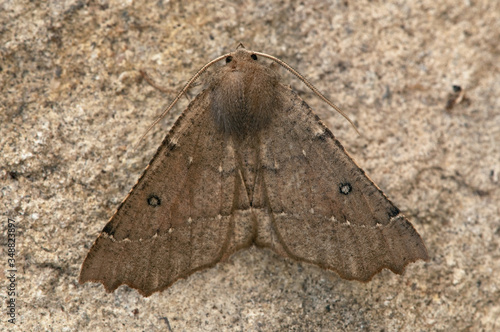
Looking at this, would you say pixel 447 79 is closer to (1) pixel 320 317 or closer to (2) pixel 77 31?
(1) pixel 320 317

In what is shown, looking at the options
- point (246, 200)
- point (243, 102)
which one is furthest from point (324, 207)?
point (243, 102)

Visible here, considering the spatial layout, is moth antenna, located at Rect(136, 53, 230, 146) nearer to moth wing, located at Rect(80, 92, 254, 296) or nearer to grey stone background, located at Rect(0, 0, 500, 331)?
moth wing, located at Rect(80, 92, 254, 296)

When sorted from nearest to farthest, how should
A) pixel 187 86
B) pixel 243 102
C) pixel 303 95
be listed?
pixel 243 102
pixel 187 86
pixel 303 95

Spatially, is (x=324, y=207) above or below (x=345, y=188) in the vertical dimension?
below

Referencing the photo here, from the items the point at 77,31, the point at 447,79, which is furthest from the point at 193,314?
the point at 447,79

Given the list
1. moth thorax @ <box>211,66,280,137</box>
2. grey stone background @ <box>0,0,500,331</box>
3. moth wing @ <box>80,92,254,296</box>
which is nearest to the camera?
moth wing @ <box>80,92,254,296</box>

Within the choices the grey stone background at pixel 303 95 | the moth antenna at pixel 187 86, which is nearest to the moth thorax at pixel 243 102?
the moth antenna at pixel 187 86

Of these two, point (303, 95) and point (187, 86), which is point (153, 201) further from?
point (303, 95)

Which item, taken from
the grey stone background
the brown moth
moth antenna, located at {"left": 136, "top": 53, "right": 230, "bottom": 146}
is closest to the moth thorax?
the brown moth
